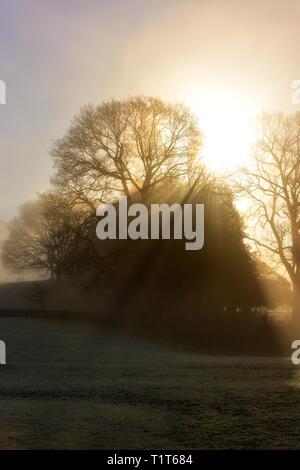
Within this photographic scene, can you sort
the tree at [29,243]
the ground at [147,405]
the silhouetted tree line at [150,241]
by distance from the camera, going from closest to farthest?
the ground at [147,405], the silhouetted tree line at [150,241], the tree at [29,243]

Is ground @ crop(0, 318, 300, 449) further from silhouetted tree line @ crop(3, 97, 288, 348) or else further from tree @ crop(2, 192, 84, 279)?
tree @ crop(2, 192, 84, 279)

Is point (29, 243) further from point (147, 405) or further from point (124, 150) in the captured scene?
point (147, 405)

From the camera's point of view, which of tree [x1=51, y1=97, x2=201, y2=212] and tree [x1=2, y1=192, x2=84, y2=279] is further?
tree [x1=2, y1=192, x2=84, y2=279]

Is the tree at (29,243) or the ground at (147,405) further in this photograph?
the tree at (29,243)

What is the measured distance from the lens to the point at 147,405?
45.3 feet

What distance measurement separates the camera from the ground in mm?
10555

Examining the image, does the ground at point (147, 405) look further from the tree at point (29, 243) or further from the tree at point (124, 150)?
the tree at point (29, 243)

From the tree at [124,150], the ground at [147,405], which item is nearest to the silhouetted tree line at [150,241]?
the tree at [124,150]

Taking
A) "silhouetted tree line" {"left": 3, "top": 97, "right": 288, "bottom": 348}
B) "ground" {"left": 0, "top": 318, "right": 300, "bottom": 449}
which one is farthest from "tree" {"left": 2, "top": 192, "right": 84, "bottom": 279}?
"ground" {"left": 0, "top": 318, "right": 300, "bottom": 449}

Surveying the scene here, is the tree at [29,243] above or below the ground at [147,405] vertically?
above

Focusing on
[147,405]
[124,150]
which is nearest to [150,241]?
[124,150]

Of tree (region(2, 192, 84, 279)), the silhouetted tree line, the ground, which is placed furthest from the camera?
tree (region(2, 192, 84, 279))

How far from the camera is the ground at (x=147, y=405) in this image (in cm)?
1055

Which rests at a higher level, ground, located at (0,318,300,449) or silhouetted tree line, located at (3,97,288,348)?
silhouetted tree line, located at (3,97,288,348)
